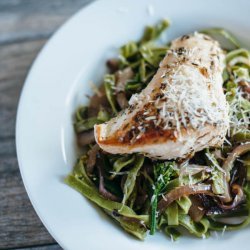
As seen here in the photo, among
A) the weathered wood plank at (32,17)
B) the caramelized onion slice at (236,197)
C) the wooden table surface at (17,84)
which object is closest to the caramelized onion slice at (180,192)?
the caramelized onion slice at (236,197)

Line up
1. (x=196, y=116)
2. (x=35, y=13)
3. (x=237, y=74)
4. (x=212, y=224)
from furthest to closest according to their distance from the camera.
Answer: (x=35, y=13) < (x=237, y=74) < (x=212, y=224) < (x=196, y=116)

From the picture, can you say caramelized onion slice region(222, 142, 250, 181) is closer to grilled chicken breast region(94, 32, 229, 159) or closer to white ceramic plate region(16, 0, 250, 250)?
grilled chicken breast region(94, 32, 229, 159)

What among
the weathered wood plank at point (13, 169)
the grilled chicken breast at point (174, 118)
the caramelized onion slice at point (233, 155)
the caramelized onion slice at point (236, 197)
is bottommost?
the weathered wood plank at point (13, 169)

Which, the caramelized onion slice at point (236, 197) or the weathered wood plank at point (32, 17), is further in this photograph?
the weathered wood plank at point (32, 17)

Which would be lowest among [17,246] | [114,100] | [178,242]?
[17,246]

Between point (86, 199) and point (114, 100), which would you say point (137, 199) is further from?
point (114, 100)

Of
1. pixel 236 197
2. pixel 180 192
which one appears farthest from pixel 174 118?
pixel 236 197

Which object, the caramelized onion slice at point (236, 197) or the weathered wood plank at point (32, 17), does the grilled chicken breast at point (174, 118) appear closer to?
the caramelized onion slice at point (236, 197)

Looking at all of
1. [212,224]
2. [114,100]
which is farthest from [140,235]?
[114,100]

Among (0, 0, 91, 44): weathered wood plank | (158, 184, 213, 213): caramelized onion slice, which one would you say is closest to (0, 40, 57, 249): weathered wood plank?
(0, 0, 91, 44): weathered wood plank
